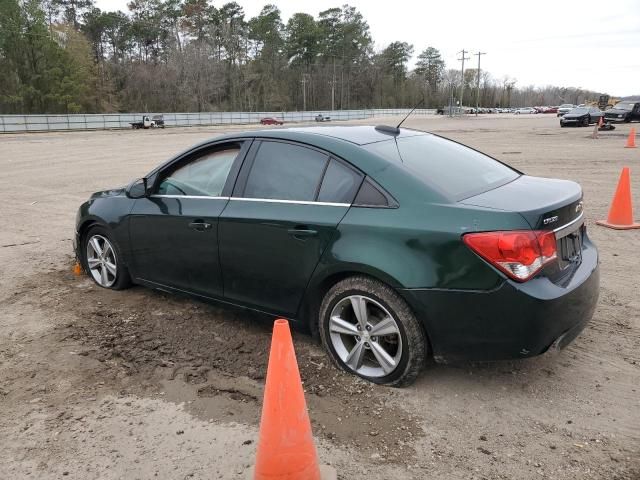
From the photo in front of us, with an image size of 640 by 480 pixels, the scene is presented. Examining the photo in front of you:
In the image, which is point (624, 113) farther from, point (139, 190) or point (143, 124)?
point (143, 124)

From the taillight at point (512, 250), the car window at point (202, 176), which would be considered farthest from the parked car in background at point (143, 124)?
the taillight at point (512, 250)

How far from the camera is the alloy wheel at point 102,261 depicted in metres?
5.23

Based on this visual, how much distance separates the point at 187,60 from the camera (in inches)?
3386

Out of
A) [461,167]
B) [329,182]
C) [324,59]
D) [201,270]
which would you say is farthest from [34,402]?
[324,59]

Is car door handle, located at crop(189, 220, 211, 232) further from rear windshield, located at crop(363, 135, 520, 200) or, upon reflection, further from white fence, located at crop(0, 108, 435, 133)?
white fence, located at crop(0, 108, 435, 133)

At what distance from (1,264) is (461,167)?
5.47 metres

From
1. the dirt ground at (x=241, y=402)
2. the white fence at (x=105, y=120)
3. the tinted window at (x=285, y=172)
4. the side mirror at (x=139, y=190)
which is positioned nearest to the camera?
the dirt ground at (x=241, y=402)

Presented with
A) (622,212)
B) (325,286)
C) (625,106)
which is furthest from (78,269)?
(625,106)

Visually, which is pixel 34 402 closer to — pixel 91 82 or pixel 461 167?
pixel 461 167

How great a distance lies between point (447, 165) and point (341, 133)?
791 millimetres

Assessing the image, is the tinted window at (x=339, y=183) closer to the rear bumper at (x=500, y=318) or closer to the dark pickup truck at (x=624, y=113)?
the rear bumper at (x=500, y=318)

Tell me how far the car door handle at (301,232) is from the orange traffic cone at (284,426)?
3.65 feet

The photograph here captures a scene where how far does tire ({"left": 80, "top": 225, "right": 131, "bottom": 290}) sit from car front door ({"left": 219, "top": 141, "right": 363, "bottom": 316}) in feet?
5.10

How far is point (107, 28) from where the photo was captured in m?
87.0
